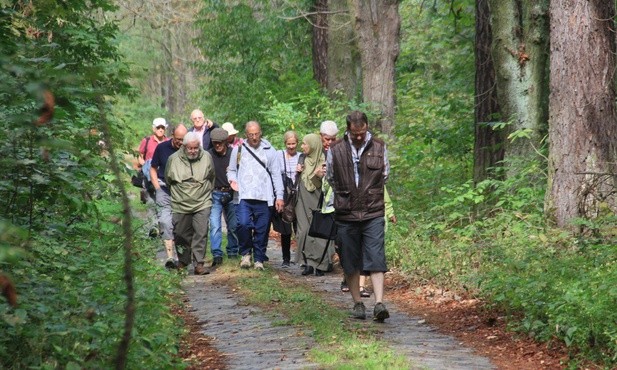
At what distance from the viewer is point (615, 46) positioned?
11.8 metres

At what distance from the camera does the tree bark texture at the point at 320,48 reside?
2597 centimetres

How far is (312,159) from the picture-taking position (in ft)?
48.1

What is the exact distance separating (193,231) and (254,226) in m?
0.86

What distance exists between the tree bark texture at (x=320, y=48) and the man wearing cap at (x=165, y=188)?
35.4 ft

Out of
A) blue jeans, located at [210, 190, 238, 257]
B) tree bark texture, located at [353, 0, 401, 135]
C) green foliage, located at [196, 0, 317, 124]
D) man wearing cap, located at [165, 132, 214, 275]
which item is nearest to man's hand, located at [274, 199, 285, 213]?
blue jeans, located at [210, 190, 238, 257]

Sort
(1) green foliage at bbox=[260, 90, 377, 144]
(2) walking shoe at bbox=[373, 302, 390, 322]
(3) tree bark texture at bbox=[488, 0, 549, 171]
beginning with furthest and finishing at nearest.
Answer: (1) green foliage at bbox=[260, 90, 377, 144]
(3) tree bark texture at bbox=[488, 0, 549, 171]
(2) walking shoe at bbox=[373, 302, 390, 322]

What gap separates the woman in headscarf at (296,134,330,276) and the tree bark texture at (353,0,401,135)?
5585 mm

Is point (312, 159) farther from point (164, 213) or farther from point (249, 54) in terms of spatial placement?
point (249, 54)

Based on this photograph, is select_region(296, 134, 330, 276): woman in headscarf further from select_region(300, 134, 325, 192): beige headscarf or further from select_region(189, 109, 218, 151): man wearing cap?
select_region(189, 109, 218, 151): man wearing cap

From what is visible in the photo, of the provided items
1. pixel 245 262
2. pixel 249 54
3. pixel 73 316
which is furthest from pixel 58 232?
pixel 249 54

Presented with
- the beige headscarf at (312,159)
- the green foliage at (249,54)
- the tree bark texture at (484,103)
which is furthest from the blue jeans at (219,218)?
the green foliage at (249,54)

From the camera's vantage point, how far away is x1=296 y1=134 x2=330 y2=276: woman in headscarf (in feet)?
47.8

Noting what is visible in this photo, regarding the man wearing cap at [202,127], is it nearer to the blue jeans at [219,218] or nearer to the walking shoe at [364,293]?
the blue jeans at [219,218]

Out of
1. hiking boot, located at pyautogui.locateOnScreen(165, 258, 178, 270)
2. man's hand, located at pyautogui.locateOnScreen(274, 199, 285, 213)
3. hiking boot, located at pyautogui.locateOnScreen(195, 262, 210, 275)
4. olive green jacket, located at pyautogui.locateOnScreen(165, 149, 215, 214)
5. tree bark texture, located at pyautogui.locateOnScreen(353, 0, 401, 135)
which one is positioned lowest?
hiking boot, located at pyautogui.locateOnScreen(195, 262, 210, 275)
